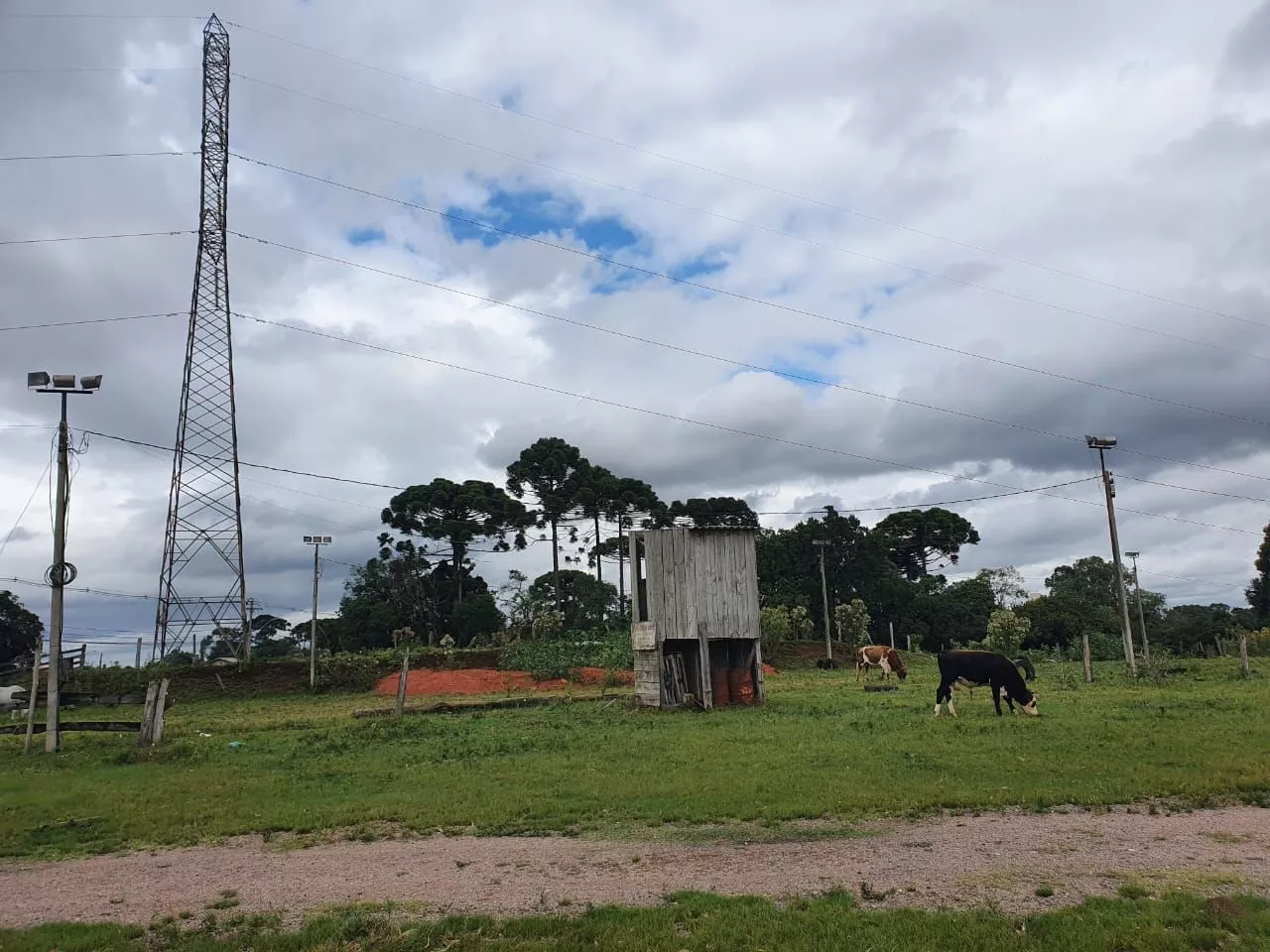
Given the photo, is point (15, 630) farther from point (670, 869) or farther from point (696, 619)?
point (670, 869)

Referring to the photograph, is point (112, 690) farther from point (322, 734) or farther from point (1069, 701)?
point (1069, 701)

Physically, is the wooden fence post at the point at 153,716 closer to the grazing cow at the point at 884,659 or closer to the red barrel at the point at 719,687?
the red barrel at the point at 719,687

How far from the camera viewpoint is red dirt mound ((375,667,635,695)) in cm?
4453

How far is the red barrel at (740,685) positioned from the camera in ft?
92.5

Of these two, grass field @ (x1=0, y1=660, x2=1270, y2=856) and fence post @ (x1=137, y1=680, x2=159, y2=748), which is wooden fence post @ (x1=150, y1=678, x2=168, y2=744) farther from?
grass field @ (x1=0, y1=660, x2=1270, y2=856)

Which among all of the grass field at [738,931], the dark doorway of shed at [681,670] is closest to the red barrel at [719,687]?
the dark doorway of shed at [681,670]

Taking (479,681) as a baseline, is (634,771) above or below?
below

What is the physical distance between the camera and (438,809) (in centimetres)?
1264

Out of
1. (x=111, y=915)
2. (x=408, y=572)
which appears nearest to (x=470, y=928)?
(x=111, y=915)

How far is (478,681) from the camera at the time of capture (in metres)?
46.7

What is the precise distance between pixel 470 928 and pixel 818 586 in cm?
7644

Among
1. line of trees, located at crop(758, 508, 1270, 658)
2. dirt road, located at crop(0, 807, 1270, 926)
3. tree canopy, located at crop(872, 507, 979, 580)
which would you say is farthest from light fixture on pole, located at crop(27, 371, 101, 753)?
tree canopy, located at crop(872, 507, 979, 580)

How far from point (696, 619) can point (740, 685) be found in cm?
→ 257

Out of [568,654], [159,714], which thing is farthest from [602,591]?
[159,714]
